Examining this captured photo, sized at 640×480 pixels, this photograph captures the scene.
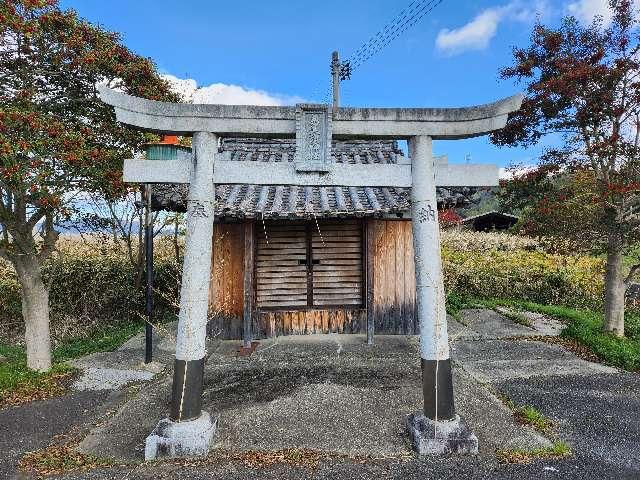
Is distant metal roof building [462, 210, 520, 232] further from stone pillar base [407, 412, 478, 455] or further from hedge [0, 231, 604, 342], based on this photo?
stone pillar base [407, 412, 478, 455]

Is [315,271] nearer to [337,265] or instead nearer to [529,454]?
[337,265]

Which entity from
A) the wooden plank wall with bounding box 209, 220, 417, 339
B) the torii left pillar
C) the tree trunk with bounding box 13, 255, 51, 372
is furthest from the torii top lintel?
the wooden plank wall with bounding box 209, 220, 417, 339

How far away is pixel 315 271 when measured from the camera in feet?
28.1

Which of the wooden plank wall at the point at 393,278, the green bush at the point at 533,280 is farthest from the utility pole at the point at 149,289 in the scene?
the green bush at the point at 533,280

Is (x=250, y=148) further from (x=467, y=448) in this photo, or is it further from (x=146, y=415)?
(x=467, y=448)

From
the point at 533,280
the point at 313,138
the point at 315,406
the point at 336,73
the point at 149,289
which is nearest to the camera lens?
the point at 313,138

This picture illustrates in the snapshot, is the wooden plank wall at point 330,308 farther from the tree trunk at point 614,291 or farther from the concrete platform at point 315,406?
the tree trunk at point 614,291

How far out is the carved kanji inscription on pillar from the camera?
4.42 meters

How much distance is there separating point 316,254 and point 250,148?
348cm

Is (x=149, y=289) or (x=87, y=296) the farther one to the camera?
(x=87, y=296)

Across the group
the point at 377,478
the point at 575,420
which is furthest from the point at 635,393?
the point at 377,478

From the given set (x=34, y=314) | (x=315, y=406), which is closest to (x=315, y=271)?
(x=315, y=406)

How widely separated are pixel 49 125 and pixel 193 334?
339 centimetres

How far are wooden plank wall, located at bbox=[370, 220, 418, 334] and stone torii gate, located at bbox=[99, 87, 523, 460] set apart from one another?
388 cm
